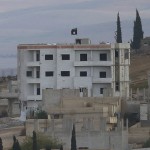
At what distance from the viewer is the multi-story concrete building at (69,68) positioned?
56.2 metres

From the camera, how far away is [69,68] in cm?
5644

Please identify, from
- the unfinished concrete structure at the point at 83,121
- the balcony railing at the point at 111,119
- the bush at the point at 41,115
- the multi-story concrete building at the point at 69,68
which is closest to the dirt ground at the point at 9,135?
Answer: the unfinished concrete structure at the point at 83,121

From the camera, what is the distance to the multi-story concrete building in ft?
184

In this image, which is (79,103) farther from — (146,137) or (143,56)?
(143,56)

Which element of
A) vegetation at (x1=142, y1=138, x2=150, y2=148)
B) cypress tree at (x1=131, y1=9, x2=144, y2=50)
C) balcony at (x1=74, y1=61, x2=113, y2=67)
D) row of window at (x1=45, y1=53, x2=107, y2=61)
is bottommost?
vegetation at (x1=142, y1=138, x2=150, y2=148)

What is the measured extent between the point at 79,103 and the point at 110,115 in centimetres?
278

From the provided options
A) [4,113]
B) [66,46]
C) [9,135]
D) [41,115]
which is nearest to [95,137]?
[9,135]

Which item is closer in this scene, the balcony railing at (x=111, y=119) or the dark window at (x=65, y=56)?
the balcony railing at (x=111, y=119)

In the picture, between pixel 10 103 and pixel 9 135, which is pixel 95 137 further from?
pixel 10 103

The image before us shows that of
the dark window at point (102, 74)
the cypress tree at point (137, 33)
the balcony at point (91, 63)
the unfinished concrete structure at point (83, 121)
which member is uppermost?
the cypress tree at point (137, 33)

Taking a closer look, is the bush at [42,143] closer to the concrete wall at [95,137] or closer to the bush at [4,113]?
the concrete wall at [95,137]

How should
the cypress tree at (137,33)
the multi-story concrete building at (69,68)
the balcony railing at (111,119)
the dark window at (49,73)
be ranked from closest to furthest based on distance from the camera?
the balcony railing at (111,119) → the multi-story concrete building at (69,68) → the dark window at (49,73) → the cypress tree at (137,33)

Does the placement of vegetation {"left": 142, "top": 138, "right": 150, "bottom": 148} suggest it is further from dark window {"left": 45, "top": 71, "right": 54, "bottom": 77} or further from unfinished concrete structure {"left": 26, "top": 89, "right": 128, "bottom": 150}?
dark window {"left": 45, "top": 71, "right": 54, "bottom": 77}

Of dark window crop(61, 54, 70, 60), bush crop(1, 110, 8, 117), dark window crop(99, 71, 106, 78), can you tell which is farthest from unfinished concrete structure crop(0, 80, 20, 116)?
dark window crop(99, 71, 106, 78)
